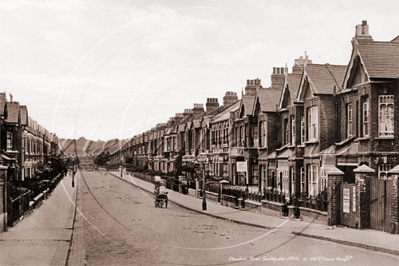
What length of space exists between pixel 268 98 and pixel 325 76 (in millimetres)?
9383

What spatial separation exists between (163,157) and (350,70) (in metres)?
61.8

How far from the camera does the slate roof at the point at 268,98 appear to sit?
125 ft

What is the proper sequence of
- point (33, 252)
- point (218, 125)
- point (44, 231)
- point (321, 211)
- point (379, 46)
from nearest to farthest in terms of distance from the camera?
point (33, 252) → point (44, 231) → point (321, 211) → point (379, 46) → point (218, 125)

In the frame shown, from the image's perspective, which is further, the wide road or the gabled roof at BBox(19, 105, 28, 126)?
the gabled roof at BBox(19, 105, 28, 126)

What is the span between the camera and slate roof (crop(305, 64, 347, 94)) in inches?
1136

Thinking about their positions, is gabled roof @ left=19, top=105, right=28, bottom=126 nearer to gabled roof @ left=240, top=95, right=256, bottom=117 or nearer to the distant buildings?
the distant buildings

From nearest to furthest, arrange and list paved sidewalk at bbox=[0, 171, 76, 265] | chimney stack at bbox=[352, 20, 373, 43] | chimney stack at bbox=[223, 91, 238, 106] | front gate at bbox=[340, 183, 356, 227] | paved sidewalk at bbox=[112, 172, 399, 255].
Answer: paved sidewalk at bbox=[0, 171, 76, 265], paved sidewalk at bbox=[112, 172, 399, 255], front gate at bbox=[340, 183, 356, 227], chimney stack at bbox=[352, 20, 373, 43], chimney stack at bbox=[223, 91, 238, 106]

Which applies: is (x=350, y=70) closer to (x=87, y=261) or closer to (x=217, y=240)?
(x=217, y=240)

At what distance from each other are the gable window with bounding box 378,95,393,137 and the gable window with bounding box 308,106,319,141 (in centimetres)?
630

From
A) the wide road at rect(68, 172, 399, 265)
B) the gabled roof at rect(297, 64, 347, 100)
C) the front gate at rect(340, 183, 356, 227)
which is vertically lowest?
the wide road at rect(68, 172, 399, 265)

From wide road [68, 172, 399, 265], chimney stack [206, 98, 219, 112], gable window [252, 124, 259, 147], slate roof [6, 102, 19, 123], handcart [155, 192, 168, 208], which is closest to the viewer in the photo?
wide road [68, 172, 399, 265]

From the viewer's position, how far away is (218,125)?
2103 inches

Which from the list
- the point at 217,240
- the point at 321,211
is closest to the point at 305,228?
the point at 321,211

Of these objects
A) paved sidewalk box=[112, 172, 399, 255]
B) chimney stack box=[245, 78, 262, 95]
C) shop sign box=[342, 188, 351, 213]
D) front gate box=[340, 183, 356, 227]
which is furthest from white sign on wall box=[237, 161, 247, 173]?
chimney stack box=[245, 78, 262, 95]
